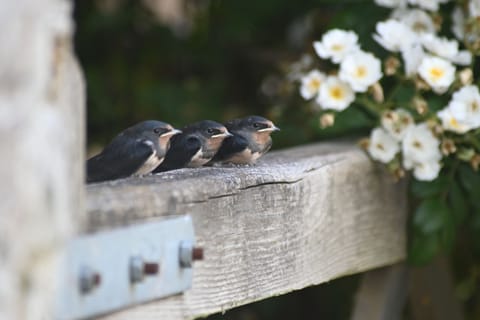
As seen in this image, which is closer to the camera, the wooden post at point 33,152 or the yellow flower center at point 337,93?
the wooden post at point 33,152

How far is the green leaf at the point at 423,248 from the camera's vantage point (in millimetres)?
3412

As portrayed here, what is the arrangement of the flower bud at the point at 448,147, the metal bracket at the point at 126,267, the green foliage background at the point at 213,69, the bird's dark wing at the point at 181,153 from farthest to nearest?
the green foliage background at the point at 213,69, the flower bud at the point at 448,147, the bird's dark wing at the point at 181,153, the metal bracket at the point at 126,267

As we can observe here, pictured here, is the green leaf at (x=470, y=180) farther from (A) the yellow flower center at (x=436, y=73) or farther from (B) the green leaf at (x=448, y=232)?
(A) the yellow flower center at (x=436, y=73)

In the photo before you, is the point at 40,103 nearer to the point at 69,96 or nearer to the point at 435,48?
the point at 69,96

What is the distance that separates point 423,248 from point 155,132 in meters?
1.40

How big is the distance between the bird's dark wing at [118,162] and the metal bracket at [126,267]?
0.24m

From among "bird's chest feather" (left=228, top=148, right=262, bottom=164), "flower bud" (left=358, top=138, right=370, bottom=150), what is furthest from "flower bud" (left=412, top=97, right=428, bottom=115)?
"bird's chest feather" (left=228, top=148, right=262, bottom=164)

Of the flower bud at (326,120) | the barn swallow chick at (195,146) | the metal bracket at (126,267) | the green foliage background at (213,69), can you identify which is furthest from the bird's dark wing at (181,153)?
the green foliage background at (213,69)

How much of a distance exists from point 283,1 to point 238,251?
269cm

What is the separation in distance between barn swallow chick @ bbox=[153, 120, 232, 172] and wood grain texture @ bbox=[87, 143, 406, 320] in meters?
0.08

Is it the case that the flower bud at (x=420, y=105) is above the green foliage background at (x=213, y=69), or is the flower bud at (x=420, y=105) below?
below

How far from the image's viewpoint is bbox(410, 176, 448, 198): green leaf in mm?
3418

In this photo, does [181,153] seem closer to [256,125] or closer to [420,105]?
[256,125]

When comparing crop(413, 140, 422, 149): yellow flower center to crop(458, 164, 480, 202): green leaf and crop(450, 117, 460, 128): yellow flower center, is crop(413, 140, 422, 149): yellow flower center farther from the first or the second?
crop(458, 164, 480, 202): green leaf
